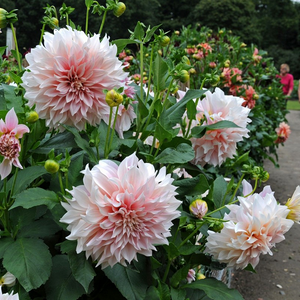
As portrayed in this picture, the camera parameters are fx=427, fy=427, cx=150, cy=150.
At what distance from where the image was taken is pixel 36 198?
0.81 m

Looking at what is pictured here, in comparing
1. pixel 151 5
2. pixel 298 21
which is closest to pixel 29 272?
pixel 151 5

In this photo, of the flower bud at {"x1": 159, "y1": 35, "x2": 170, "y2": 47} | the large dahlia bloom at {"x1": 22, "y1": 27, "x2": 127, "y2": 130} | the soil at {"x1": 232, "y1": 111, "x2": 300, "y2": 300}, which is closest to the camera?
the large dahlia bloom at {"x1": 22, "y1": 27, "x2": 127, "y2": 130}

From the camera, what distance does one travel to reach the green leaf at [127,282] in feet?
2.77

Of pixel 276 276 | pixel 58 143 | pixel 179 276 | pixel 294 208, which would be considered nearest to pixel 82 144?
pixel 58 143

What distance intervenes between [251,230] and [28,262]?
1.52 feet

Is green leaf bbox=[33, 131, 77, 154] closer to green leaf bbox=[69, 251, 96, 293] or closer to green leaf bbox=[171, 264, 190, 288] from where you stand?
green leaf bbox=[69, 251, 96, 293]

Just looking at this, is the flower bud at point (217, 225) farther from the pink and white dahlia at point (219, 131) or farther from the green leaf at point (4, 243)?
the green leaf at point (4, 243)

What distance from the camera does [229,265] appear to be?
99 cm

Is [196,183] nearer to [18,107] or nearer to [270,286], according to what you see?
[18,107]

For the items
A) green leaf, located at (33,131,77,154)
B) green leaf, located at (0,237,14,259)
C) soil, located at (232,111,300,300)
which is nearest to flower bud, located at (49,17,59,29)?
green leaf, located at (33,131,77,154)

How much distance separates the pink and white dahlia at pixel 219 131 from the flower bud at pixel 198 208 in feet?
0.44

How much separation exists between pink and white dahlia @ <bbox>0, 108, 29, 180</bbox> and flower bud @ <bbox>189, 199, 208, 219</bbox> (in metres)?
0.44

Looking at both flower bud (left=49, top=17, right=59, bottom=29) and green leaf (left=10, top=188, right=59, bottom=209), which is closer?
green leaf (left=10, top=188, right=59, bottom=209)

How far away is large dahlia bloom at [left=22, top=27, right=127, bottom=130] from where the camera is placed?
32.7 inches
